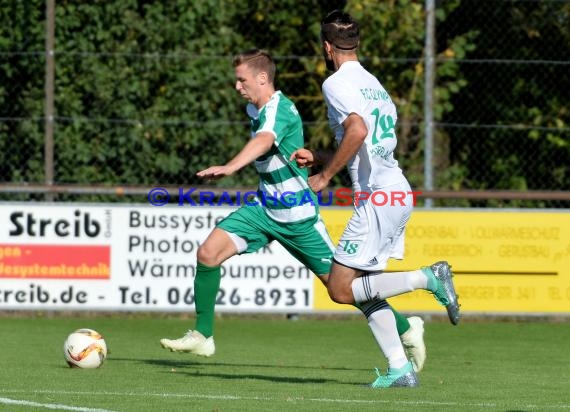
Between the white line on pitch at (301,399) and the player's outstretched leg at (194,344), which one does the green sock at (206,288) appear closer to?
the player's outstretched leg at (194,344)

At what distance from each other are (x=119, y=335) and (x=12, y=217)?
6.52 feet

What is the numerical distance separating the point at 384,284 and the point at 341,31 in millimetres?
1411

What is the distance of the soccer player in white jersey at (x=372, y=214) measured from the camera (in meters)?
7.52

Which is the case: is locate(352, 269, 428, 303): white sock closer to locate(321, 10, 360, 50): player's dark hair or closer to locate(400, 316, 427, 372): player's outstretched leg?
locate(400, 316, 427, 372): player's outstretched leg

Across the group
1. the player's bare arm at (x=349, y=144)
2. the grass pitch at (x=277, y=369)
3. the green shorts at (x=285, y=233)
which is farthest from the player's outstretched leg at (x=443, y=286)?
the green shorts at (x=285, y=233)

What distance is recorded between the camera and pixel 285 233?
895 cm

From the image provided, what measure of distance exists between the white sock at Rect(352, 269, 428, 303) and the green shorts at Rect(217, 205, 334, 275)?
1394 mm

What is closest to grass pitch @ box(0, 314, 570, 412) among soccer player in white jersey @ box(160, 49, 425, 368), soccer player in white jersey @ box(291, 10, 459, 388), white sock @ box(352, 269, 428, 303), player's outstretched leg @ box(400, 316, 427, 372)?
player's outstretched leg @ box(400, 316, 427, 372)

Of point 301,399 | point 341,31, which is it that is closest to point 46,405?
point 301,399

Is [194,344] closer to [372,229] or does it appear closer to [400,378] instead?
[400,378]

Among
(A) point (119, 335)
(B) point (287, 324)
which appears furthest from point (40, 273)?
(B) point (287, 324)

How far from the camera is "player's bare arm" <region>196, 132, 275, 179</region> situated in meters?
7.48

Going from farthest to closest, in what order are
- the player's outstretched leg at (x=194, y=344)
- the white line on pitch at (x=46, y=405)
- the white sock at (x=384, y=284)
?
the player's outstretched leg at (x=194, y=344)
the white sock at (x=384, y=284)
the white line on pitch at (x=46, y=405)

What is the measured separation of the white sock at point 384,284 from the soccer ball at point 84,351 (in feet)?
6.55
